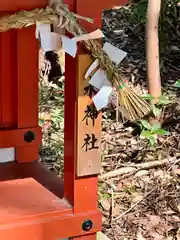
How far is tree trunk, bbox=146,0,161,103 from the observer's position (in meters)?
4.23

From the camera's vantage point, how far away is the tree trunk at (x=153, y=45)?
13.9ft

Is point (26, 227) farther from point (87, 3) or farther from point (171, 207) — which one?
point (171, 207)

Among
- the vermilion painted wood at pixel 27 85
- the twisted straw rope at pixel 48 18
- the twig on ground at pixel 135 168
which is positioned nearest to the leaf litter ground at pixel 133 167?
the twig on ground at pixel 135 168

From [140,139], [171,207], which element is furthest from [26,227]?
[140,139]

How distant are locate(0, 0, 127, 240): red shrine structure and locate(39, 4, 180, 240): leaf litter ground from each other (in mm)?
743

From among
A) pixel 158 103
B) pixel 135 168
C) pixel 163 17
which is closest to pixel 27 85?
pixel 135 168

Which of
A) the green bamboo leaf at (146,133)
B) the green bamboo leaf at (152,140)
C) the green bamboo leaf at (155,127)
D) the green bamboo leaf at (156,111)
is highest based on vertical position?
the green bamboo leaf at (156,111)

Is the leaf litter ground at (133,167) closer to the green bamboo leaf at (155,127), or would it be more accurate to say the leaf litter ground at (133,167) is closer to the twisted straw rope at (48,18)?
the green bamboo leaf at (155,127)

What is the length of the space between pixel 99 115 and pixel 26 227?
43 centimetres

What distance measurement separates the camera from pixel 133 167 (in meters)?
3.89

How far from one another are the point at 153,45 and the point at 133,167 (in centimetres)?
83

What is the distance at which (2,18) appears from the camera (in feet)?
6.63

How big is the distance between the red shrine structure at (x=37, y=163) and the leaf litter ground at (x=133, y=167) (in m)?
0.74

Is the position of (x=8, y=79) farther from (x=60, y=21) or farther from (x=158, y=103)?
(x=158, y=103)
